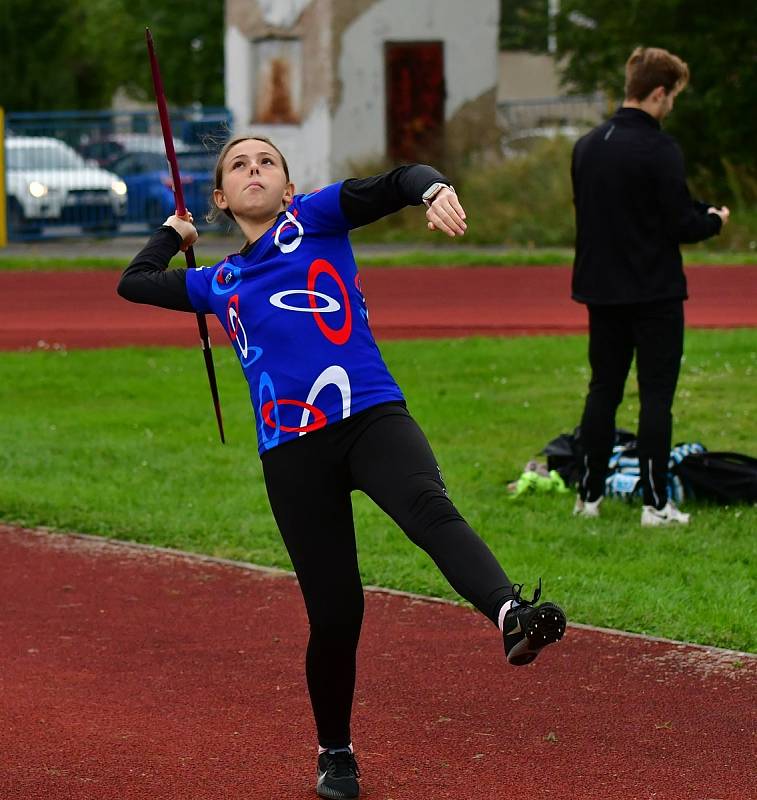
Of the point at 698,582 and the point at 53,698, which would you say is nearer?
the point at 53,698

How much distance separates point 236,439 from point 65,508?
78.0 inches

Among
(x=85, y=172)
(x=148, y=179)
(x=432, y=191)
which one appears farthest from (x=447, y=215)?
(x=148, y=179)

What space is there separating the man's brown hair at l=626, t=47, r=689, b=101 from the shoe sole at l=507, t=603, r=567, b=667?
4.32 meters

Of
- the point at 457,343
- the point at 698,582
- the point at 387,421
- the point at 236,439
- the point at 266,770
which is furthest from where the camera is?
the point at 457,343

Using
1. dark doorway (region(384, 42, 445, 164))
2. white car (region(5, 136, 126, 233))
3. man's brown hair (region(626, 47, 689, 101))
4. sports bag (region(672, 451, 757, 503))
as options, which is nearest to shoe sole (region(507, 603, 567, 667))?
man's brown hair (region(626, 47, 689, 101))

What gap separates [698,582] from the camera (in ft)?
23.3

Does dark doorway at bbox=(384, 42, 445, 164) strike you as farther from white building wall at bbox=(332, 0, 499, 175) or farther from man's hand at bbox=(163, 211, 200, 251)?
man's hand at bbox=(163, 211, 200, 251)

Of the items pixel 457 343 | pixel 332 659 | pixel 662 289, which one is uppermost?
pixel 662 289

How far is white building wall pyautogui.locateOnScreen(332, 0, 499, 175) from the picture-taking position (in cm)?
2855

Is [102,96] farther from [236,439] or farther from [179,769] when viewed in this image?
[179,769]

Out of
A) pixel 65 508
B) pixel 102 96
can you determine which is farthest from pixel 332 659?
pixel 102 96

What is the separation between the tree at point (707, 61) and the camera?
1014 inches

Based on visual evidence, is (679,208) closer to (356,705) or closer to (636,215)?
(636,215)

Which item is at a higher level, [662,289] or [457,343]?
[662,289]
